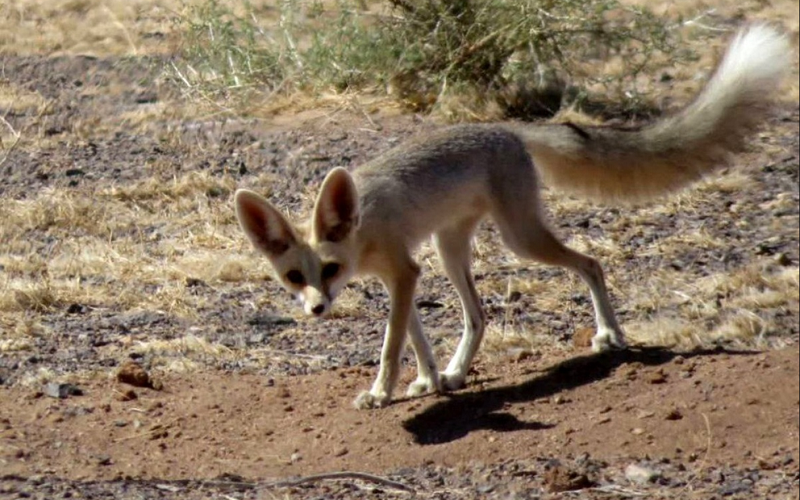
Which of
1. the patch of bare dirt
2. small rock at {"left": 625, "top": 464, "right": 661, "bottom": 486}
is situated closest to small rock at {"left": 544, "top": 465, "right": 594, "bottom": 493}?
the patch of bare dirt

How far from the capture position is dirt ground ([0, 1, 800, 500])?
5137 mm

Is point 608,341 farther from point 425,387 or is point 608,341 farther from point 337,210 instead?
point 337,210

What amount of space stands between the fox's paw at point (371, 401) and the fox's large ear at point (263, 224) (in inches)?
29.9

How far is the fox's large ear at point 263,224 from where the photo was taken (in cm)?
567

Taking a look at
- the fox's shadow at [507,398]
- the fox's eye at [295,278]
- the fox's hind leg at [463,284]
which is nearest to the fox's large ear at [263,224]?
the fox's eye at [295,278]

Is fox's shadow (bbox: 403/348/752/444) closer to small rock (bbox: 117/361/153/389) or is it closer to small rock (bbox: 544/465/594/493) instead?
small rock (bbox: 544/465/594/493)

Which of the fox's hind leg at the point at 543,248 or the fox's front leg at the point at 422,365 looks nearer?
the fox's front leg at the point at 422,365

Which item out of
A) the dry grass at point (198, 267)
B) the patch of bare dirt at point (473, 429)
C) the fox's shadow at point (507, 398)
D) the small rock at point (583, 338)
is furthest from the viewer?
the dry grass at point (198, 267)

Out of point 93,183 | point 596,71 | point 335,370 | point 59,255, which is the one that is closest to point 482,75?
A: point 596,71

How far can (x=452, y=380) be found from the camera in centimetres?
623

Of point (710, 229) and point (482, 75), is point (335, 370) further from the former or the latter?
point (482, 75)

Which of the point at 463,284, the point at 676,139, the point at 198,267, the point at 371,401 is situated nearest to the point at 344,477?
the point at 371,401

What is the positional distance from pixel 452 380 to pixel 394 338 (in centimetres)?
43

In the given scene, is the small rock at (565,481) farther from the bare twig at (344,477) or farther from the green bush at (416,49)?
the green bush at (416,49)
